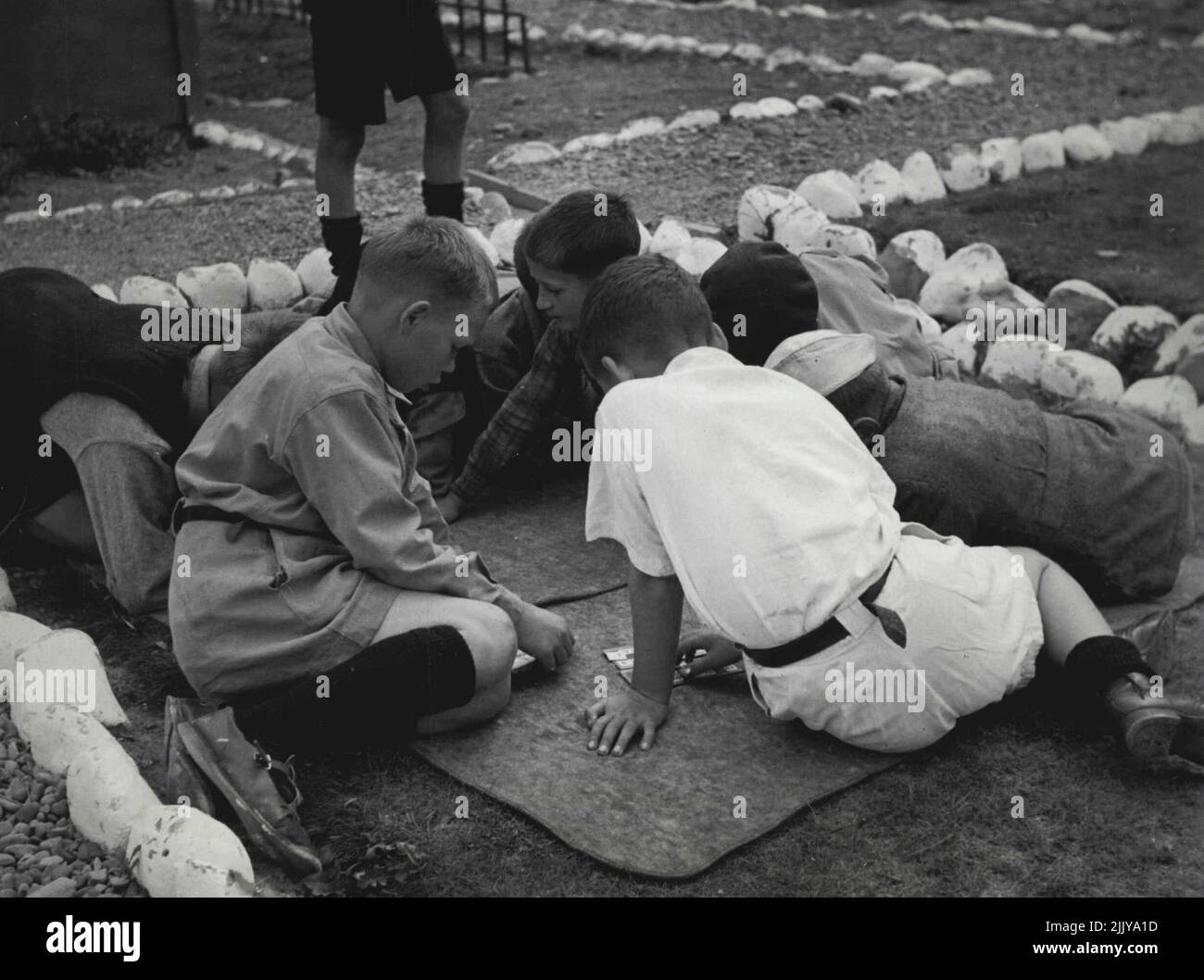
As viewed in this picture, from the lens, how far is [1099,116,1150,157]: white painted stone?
27.3 ft

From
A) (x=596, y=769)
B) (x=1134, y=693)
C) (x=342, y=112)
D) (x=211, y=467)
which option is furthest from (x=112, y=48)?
(x=1134, y=693)

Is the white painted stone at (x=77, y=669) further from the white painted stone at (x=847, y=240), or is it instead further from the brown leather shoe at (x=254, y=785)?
the white painted stone at (x=847, y=240)

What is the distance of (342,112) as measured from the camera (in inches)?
198

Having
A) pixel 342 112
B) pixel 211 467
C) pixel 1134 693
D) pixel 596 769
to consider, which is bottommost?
pixel 596 769

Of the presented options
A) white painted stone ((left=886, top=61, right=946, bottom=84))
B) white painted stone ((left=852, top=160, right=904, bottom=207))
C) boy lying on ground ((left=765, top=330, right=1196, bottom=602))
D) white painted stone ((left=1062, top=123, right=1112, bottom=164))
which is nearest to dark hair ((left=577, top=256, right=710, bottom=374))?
boy lying on ground ((left=765, top=330, right=1196, bottom=602))

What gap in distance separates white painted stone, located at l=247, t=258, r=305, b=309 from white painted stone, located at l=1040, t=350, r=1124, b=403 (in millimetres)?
2788

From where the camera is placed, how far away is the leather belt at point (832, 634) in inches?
113

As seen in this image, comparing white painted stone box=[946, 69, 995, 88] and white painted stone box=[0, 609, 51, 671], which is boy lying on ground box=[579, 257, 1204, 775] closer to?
white painted stone box=[0, 609, 51, 671]

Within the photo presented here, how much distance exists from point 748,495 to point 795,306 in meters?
1.05

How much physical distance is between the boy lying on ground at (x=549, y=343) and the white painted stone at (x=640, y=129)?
3.72 meters
